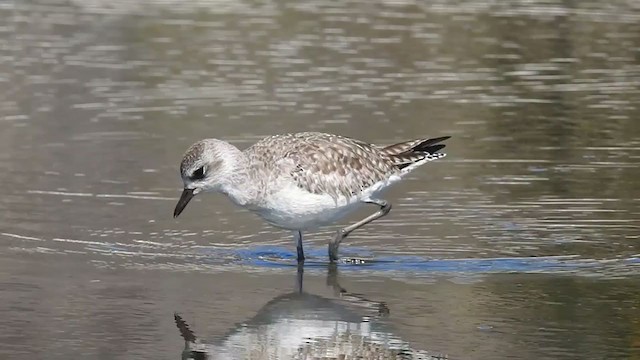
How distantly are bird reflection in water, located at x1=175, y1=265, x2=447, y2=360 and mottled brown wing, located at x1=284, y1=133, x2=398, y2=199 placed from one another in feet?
4.19

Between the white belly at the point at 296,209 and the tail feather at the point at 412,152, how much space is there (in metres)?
1.08

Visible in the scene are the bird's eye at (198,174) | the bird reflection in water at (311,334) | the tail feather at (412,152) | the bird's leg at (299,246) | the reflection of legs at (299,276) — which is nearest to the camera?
the bird reflection in water at (311,334)

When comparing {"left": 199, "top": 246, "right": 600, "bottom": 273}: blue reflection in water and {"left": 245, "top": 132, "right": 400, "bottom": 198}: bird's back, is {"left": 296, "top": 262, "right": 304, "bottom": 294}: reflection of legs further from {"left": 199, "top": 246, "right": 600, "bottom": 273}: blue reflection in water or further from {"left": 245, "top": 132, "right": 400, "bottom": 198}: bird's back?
{"left": 245, "top": 132, "right": 400, "bottom": 198}: bird's back

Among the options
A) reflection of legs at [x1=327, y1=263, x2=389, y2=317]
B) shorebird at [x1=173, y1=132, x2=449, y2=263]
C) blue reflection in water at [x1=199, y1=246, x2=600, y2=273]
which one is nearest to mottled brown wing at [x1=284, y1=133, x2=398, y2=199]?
shorebird at [x1=173, y1=132, x2=449, y2=263]

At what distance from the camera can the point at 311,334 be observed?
996cm

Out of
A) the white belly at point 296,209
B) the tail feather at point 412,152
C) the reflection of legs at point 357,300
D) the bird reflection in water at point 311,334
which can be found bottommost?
the reflection of legs at point 357,300

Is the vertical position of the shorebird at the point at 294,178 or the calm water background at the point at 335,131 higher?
the shorebird at the point at 294,178

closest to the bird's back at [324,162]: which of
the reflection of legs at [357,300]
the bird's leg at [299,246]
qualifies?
the bird's leg at [299,246]

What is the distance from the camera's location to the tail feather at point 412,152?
13104 millimetres

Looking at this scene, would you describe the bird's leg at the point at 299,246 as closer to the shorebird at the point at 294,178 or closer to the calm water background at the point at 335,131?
the shorebird at the point at 294,178

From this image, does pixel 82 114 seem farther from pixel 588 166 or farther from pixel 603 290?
pixel 603 290

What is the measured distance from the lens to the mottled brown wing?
12.1 m

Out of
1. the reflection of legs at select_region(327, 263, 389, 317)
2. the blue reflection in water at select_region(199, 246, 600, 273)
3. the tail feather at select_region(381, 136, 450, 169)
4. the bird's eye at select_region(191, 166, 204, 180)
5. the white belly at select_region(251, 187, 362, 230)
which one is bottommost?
the blue reflection in water at select_region(199, 246, 600, 273)

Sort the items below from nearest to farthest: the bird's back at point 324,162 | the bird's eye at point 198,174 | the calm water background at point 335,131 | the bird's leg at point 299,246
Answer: the calm water background at point 335,131 → the bird's eye at point 198,174 → the bird's back at point 324,162 → the bird's leg at point 299,246
